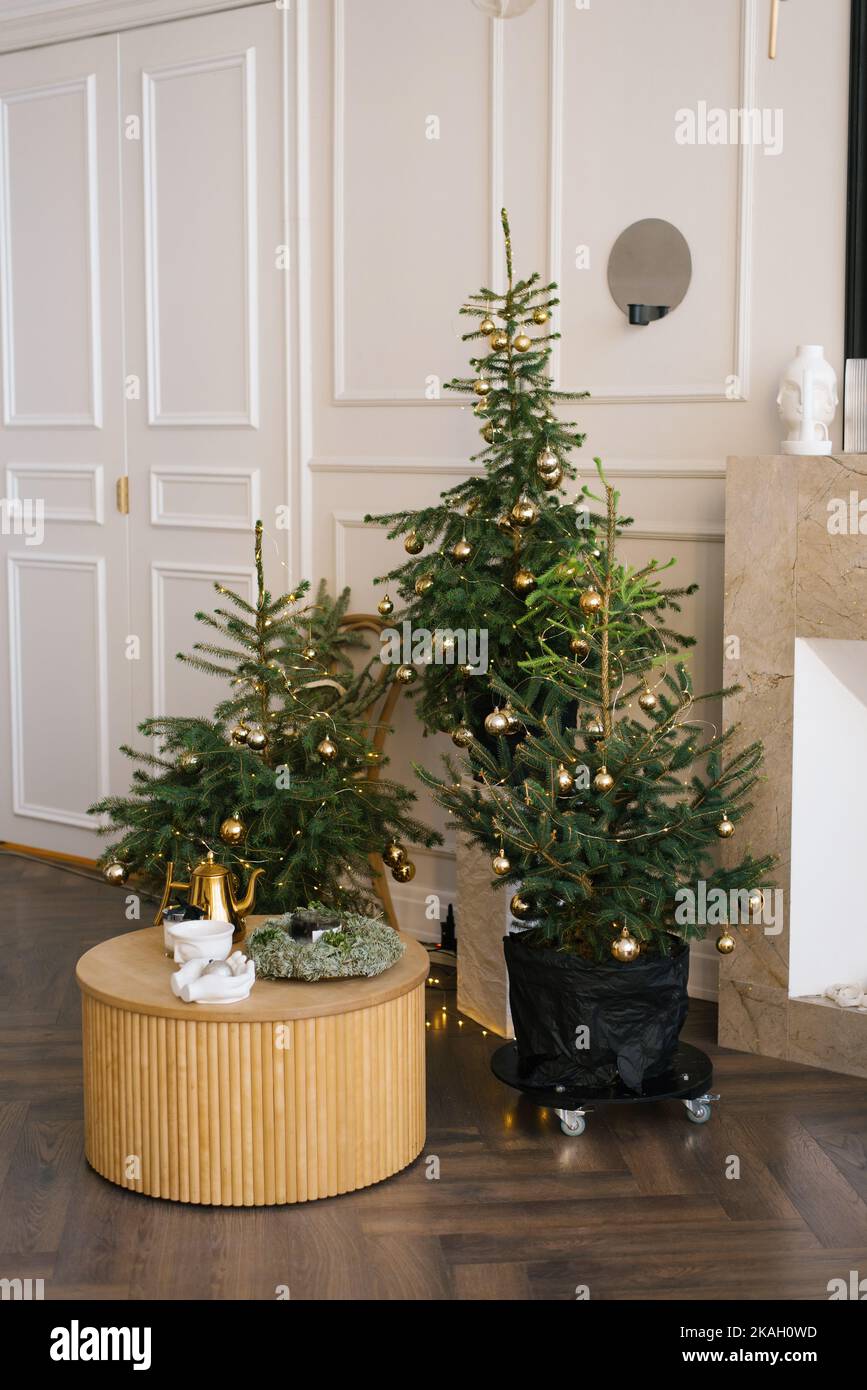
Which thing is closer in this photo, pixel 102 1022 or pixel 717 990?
pixel 102 1022

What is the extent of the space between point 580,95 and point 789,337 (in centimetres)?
91

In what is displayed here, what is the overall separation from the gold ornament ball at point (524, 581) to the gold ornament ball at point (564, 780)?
59 centimetres

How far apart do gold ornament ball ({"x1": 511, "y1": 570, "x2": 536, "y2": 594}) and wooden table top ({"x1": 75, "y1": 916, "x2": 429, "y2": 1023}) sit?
3.12ft

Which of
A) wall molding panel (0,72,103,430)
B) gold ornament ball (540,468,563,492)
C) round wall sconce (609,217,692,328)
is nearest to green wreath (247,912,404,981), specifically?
gold ornament ball (540,468,563,492)

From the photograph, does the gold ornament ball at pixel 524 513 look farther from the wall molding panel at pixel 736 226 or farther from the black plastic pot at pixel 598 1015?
the black plastic pot at pixel 598 1015

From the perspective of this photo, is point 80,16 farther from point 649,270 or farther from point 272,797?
point 272,797

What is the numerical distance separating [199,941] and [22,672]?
9.61 ft

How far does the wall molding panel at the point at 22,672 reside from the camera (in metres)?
5.38

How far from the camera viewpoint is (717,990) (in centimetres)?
405

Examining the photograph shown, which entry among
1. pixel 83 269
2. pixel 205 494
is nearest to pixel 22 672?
pixel 205 494

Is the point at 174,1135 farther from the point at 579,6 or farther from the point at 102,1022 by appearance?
the point at 579,6

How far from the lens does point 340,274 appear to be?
457 centimetres

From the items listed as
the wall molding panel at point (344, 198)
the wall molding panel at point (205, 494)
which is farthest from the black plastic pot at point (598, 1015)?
the wall molding panel at point (205, 494)
